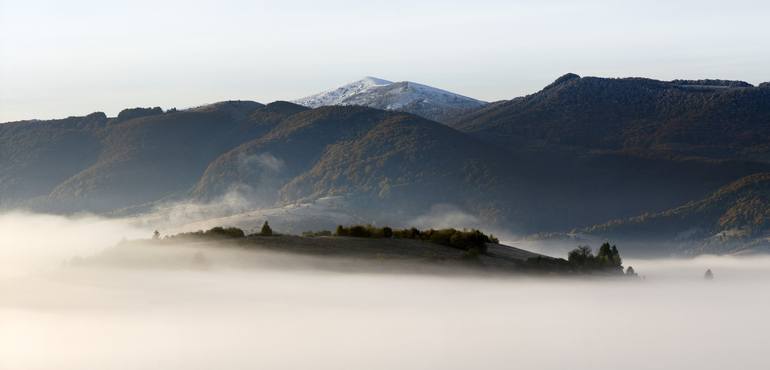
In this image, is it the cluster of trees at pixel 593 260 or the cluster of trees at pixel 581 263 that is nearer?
the cluster of trees at pixel 581 263

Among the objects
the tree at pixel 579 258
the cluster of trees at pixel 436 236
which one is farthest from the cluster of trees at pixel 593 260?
the cluster of trees at pixel 436 236

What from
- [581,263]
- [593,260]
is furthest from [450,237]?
[593,260]

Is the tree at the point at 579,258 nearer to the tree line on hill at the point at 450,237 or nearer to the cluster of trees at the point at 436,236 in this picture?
the tree line on hill at the point at 450,237

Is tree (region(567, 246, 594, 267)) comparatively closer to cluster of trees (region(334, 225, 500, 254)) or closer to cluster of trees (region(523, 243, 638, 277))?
cluster of trees (region(523, 243, 638, 277))

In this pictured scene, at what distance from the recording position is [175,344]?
11006 centimetres

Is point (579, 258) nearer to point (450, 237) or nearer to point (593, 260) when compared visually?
point (593, 260)

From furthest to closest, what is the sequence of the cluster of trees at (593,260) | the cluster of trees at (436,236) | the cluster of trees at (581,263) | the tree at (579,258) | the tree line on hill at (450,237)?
the cluster of trees at (593,260)
the tree at (579,258)
the cluster of trees at (436,236)
the tree line on hill at (450,237)
the cluster of trees at (581,263)

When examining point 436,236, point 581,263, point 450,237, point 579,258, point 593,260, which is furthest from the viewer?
point 593,260

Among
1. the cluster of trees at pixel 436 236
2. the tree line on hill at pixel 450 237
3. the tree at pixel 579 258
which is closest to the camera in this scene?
the tree line on hill at pixel 450 237

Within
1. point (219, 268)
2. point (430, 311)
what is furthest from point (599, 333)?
point (219, 268)

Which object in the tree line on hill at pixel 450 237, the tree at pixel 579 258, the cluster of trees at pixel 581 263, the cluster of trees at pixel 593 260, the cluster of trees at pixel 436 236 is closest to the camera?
the cluster of trees at pixel 581 263

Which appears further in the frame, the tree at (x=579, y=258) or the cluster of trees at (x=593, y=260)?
the cluster of trees at (x=593, y=260)

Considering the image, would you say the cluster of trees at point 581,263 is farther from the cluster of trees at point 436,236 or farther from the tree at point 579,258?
the cluster of trees at point 436,236

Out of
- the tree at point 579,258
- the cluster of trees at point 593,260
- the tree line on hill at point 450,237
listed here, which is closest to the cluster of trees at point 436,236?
the tree line on hill at point 450,237
